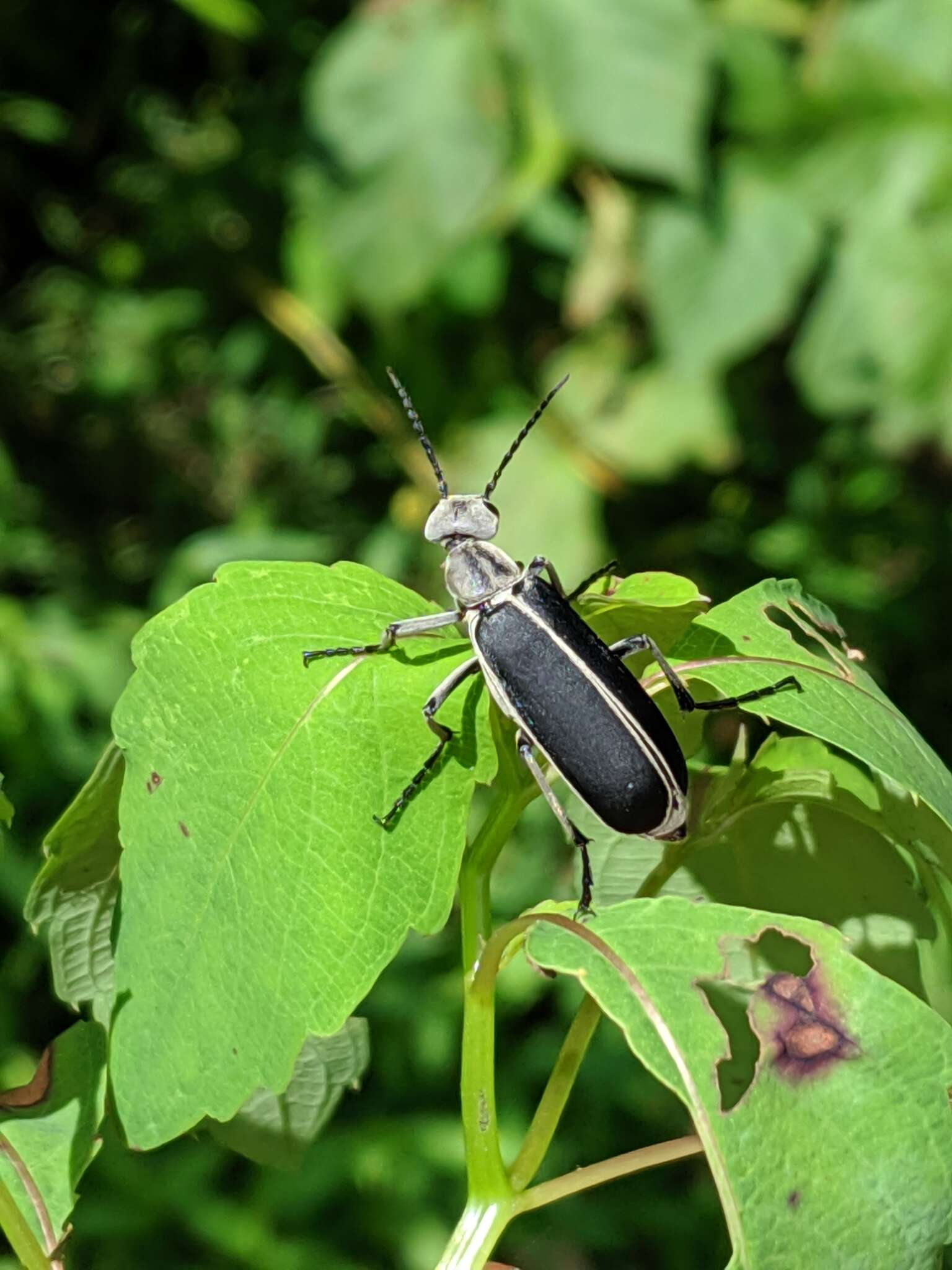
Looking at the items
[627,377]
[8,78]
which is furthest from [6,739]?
[8,78]

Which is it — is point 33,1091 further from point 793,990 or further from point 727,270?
point 727,270

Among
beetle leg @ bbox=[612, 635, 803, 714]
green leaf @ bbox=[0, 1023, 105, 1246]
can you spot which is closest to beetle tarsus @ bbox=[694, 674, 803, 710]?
beetle leg @ bbox=[612, 635, 803, 714]

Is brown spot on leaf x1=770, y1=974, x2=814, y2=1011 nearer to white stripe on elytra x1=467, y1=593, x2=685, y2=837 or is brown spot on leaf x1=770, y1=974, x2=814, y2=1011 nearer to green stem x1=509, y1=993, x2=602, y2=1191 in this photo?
green stem x1=509, y1=993, x2=602, y2=1191

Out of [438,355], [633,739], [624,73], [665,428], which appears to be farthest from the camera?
[438,355]

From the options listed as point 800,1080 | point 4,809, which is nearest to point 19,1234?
point 4,809

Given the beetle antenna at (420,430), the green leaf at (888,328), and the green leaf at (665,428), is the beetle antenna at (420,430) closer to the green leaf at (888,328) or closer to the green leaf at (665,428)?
the green leaf at (888,328)

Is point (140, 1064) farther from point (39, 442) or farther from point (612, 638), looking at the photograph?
point (39, 442)
